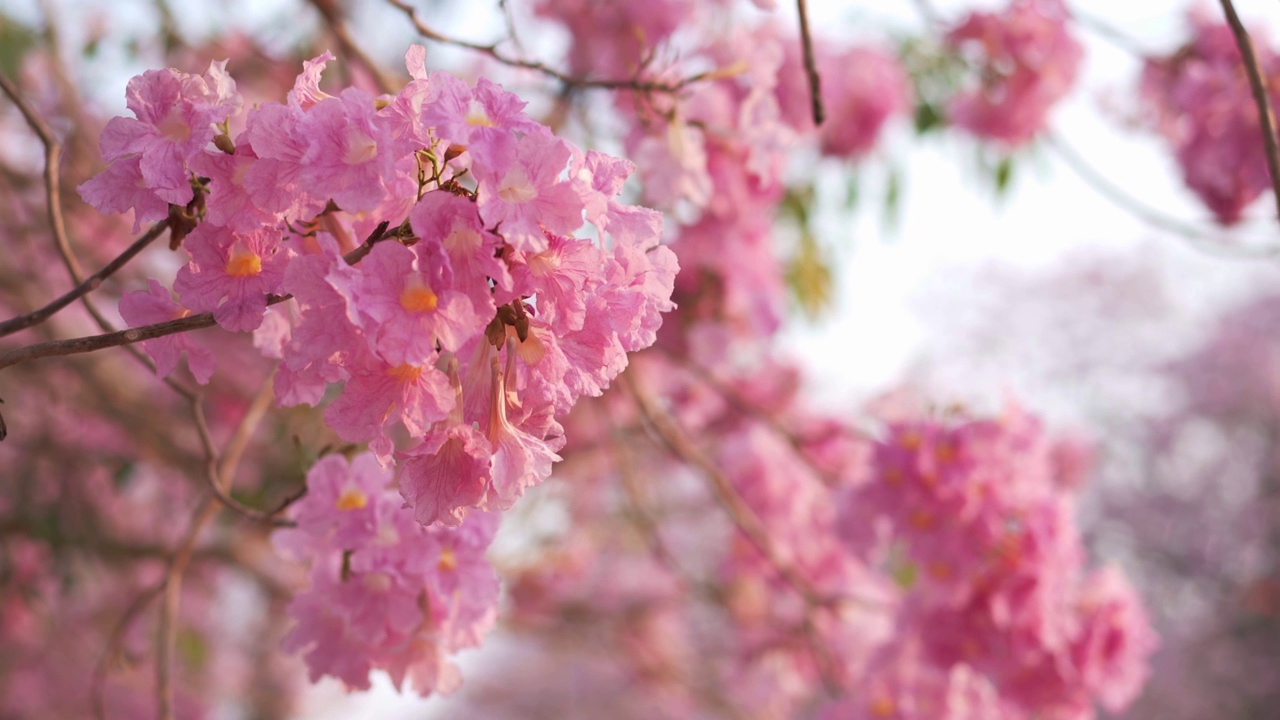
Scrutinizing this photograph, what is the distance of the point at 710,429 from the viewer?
2.91m

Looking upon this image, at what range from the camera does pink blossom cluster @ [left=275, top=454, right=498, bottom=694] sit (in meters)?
0.92

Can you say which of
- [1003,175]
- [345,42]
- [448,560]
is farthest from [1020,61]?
[448,560]

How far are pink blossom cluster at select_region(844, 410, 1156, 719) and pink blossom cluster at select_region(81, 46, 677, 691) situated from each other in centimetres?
117

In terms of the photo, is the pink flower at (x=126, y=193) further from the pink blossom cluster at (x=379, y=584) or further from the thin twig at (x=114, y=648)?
the thin twig at (x=114, y=648)

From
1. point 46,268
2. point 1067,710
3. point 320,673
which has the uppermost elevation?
point 320,673

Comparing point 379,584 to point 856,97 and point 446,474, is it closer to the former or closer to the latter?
point 446,474

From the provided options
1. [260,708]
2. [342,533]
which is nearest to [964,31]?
[342,533]

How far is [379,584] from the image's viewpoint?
0.92 m

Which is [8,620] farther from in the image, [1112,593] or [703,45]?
[1112,593]

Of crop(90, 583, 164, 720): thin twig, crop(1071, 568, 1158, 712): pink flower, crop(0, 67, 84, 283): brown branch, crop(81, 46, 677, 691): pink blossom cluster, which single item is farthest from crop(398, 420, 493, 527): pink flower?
crop(1071, 568, 1158, 712): pink flower

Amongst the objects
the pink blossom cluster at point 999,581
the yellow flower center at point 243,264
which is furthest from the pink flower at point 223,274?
the pink blossom cluster at point 999,581

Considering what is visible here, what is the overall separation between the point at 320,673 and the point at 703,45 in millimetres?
1438

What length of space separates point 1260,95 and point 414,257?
0.88 metres

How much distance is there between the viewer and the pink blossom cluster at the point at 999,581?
170 cm
